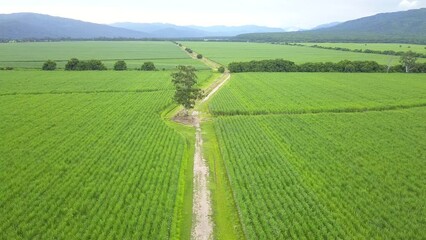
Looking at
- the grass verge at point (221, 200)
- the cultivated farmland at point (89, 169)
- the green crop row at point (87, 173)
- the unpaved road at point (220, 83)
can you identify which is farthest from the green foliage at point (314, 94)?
the grass verge at point (221, 200)

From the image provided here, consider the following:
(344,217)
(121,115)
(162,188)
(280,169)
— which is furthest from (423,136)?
(121,115)

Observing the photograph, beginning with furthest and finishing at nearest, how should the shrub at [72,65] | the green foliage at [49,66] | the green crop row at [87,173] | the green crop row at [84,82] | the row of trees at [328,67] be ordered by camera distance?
1. the row of trees at [328,67]
2. the shrub at [72,65]
3. the green foliage at [49,66]
4. the green crop row at [84,82]
5. the green crop row at [87,173]

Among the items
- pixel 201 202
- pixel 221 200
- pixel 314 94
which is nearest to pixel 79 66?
pixel 314 94

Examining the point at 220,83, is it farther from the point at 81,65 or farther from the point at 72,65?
the point at 72,65

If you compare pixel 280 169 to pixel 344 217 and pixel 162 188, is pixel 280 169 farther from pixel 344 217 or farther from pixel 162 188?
pixel 162 188

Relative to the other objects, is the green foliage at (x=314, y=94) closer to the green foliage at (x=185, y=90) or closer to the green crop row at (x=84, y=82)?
the green foliage at (x=185, y=90)
